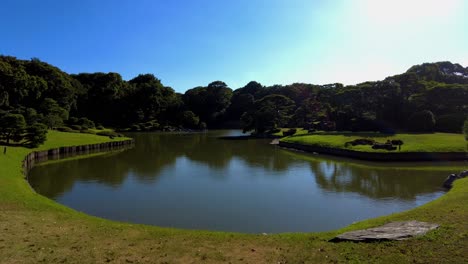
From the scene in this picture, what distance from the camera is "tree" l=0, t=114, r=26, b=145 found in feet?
103

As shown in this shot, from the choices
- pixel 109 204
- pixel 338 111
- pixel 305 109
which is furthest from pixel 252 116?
pixel 109 204

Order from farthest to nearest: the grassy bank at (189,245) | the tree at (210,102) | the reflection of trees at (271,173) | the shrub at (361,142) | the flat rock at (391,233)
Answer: the tree at (210,102) → the shrub at (361,142) → the reflection of trees at (271,173) → the flat rock at (391,233) → the grassy bank at (189,245)

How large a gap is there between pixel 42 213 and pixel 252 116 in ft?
188

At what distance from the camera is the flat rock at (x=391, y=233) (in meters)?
8.64

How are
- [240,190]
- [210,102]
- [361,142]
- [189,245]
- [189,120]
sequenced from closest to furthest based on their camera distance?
[189,245], [240,190], [361,142], [189,120], [210,102]

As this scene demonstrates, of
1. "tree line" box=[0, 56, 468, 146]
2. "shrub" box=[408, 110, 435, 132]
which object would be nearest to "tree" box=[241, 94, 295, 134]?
"tree line" box=[0, 56, 468, 146]

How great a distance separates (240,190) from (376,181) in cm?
964

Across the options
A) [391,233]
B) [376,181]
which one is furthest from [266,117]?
[391,233]

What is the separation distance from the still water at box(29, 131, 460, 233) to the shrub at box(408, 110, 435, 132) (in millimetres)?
22408

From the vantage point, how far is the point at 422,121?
47.8 metres

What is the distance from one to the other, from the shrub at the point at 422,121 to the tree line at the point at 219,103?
0.12 metres

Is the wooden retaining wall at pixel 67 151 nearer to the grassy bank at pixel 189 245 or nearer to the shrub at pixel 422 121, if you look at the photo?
the grassy bank at pixel 189 245

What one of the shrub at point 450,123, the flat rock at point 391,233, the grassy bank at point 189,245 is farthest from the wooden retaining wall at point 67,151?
the shrub at point 450,123

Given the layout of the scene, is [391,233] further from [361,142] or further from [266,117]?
[266,117]
